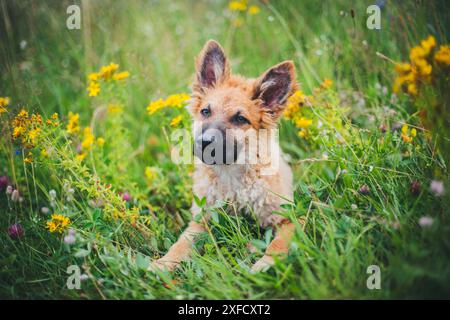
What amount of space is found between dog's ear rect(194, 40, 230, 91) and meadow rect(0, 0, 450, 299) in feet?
0.90

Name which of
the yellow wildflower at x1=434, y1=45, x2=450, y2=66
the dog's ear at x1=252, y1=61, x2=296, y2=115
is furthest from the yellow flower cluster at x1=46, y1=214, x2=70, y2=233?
the yellow wildflower at x1=434, y1=45, x2=450, y2=66

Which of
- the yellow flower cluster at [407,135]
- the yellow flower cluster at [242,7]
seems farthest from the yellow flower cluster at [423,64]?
the yellow flower cluster at [242,7]

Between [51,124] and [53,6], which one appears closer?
[51,124]

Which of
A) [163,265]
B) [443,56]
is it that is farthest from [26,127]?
[443,56]

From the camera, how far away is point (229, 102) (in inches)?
125

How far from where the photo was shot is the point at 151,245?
3053mm

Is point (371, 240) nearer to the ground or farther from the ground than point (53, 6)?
nearer to the ground

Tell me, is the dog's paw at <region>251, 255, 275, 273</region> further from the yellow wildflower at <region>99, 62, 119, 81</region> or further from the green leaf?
the yellow wildflower at <region>99, 62, 119, 81</region>

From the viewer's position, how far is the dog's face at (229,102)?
9.91 ft

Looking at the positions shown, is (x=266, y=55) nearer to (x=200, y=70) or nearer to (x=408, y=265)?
(x=200, y=70)

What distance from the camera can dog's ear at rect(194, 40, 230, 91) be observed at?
10.6ft

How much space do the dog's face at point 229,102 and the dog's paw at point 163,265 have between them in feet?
2.58
